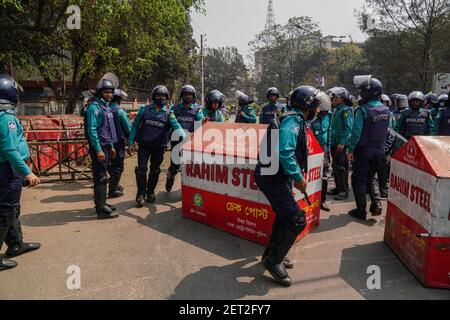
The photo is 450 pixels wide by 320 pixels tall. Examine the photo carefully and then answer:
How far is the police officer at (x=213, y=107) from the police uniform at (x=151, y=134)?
1.19 metres

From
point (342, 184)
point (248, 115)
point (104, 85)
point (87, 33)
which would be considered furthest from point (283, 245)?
point (87, 33)

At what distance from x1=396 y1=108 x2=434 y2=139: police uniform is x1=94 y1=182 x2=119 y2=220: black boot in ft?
19.9

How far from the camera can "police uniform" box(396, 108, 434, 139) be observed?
23.0ft

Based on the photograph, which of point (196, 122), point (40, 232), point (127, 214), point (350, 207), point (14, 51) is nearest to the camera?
point (40, 232)

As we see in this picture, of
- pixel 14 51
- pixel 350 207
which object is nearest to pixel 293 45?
pixel 14 51

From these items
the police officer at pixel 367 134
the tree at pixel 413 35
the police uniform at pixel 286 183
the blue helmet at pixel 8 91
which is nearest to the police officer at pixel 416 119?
the police officer at pixel 367 134

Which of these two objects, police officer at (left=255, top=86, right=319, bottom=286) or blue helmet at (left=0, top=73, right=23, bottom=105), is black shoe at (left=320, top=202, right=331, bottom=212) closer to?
police officer at (left=255, top=86, right=319, bottom=286)

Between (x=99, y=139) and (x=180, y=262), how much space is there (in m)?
2.66

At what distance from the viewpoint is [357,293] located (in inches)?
128

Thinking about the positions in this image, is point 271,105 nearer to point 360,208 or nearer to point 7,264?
point 360,208

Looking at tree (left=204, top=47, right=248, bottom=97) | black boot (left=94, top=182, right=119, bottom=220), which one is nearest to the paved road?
black boot (left=94, top=182, right=119, bottom=220)
